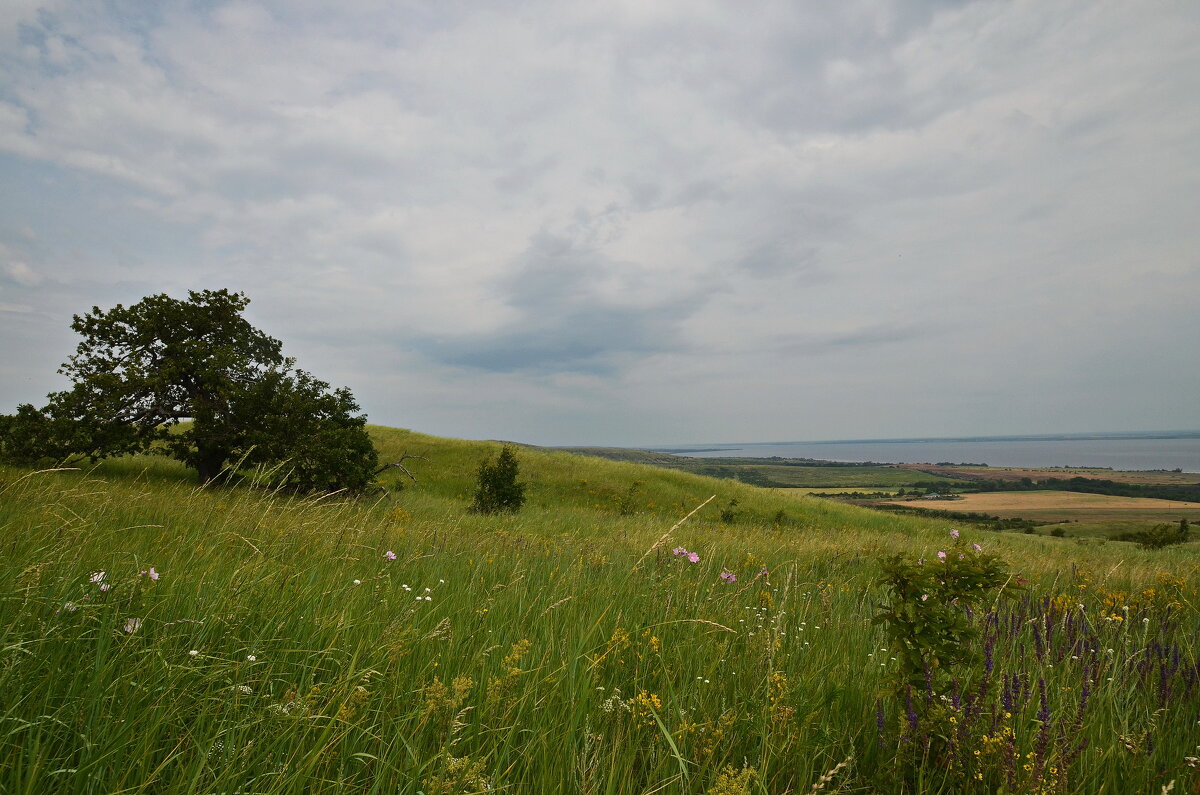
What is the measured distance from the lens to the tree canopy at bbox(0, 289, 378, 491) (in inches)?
502

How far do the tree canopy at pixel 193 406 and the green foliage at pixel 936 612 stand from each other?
13.5 m

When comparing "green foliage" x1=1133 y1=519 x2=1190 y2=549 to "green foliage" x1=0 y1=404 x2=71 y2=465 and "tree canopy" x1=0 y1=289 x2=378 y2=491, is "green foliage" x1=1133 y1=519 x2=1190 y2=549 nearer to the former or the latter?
"tree canopy" x1=0 y1=289 x2=378 y2=491

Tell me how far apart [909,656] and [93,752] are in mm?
2925

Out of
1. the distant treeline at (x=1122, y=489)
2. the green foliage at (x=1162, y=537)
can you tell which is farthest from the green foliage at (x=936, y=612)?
the distant treeline at (x=1122, y=489)

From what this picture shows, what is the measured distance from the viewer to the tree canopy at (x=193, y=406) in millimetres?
12758

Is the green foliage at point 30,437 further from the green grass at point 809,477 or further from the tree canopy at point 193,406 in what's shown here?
the green grass at point 809,477

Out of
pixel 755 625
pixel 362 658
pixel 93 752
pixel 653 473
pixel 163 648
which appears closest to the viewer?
pixel 93 752

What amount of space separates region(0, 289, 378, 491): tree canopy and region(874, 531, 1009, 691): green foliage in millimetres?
13545

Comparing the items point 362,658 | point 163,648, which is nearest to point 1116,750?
point 362,658

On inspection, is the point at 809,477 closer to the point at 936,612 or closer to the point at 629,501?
the point at 629,501

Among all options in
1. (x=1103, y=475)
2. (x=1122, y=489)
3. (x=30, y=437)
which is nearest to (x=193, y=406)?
(x=30, y=437)

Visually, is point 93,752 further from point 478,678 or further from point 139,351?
point 139,351

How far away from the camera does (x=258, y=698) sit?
193 cm

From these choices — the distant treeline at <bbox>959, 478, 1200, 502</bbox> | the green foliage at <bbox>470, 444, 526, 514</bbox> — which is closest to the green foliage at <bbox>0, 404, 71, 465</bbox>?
the green foliage at <bbox>470, 444, 526, 514</bbox>
